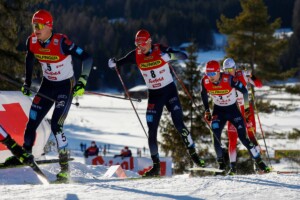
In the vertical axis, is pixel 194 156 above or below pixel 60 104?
below

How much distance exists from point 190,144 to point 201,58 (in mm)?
117565

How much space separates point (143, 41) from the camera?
335 inches

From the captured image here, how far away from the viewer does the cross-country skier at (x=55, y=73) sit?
7.41 m

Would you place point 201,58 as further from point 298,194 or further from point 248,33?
point 298,194

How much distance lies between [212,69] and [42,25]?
3658 millimetres

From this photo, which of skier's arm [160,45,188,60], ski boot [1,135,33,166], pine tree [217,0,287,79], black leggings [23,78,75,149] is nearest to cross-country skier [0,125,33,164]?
ski boot [1,135,33,166]

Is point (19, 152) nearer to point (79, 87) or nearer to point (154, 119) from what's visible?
point (79, 87)

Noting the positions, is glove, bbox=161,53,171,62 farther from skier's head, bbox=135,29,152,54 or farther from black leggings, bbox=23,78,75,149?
black leggings, bbox=23,78,75,149

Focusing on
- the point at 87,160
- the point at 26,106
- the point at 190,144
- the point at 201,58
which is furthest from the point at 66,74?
the point at 201,58

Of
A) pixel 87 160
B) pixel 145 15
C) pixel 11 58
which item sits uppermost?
pixel 145 15

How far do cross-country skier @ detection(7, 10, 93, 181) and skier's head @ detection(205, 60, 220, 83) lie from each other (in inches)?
117

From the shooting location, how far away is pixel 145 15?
597 ft

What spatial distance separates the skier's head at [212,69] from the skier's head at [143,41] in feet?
5.30

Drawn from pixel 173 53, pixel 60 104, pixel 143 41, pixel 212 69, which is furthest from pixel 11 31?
pixel 60 104
